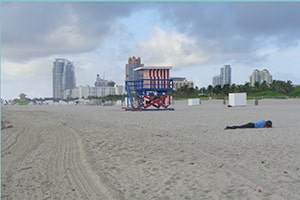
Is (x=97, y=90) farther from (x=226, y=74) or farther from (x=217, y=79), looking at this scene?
(x=226, y=74)

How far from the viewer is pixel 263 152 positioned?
9578mm

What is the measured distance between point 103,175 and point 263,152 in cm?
395

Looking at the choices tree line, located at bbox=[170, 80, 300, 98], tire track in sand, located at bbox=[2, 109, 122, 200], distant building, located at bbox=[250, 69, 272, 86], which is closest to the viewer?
tire track in sand, located at bbox=[2, 109, 122, 200]

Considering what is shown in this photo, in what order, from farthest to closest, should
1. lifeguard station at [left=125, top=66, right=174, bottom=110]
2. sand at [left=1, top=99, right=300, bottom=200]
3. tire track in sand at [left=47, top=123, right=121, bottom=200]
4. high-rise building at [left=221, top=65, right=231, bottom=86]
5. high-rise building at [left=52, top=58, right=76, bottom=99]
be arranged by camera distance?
high-rise building at [left=52, top=58, right=76, bottom=99]
high-rise building at [left=221, top=65, right=231, bottom=86]
lifeguard station at [left=125, top=66, right=174, bottom=110]
tire track in sand at [left=47, top=123, right=121, bottom=200]
sand at [left=1, top=99, right=300, bottom=200]

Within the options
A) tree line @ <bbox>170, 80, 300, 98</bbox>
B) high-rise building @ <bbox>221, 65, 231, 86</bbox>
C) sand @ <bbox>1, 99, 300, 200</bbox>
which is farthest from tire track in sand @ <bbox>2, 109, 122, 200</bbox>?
high-rise building @ <bbox>221, 65, 231, 86</bbox>

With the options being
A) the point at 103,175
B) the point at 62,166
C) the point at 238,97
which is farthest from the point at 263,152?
the point at 238,97

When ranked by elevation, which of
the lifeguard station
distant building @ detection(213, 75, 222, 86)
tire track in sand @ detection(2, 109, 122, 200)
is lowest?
tire track in sand @ detection(2, 109, 122, 200)

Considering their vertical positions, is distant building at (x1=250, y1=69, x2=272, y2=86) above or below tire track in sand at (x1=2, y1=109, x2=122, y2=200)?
above

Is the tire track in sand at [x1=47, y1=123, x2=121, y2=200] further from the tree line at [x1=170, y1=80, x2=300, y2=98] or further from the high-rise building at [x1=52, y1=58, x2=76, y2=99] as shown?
the high-rise building at [x1=52, y1=58, x2=76, y2=99]

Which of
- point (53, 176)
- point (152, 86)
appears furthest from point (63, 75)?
point (53, 176)

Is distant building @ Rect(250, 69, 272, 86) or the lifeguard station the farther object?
distant building @ Rect(250, 69, 272, 86)

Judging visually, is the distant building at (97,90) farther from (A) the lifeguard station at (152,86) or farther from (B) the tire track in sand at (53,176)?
(B) the tire track in sand at (53,176)

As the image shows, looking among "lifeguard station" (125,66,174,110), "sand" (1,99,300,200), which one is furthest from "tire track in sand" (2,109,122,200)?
"lifeguard station" (125,66,174,110)

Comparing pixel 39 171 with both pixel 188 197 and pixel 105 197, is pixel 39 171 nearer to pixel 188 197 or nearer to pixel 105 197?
pixel 105 197
